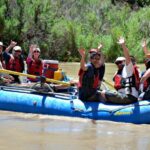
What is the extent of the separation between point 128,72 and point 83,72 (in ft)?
Result: 2.13

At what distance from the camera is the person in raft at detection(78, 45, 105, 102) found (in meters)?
7.40

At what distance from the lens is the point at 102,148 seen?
19.3 ft

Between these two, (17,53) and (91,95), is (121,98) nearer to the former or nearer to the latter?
(91,95)

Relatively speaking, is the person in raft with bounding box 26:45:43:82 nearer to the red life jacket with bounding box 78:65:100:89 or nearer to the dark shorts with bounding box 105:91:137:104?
the red life jacket with bounding box 78:65:100:89

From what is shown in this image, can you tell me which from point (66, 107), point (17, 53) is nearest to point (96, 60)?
point (66, 107)

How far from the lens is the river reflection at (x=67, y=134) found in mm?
5977

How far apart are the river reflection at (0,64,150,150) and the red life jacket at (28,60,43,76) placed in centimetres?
186

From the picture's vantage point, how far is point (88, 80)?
7.47 metres

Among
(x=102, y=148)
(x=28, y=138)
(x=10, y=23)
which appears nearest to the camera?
(x=102, y=148)

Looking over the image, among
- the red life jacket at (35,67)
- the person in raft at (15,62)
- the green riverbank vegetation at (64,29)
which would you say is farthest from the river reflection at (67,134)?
the green riverbank vegetation at (64,29)

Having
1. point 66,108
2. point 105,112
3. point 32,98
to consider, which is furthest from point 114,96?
point 32,98

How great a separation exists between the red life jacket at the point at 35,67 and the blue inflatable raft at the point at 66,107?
1161mm

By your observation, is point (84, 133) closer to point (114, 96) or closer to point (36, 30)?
point (114, 96)

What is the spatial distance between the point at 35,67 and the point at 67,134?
3269mm
